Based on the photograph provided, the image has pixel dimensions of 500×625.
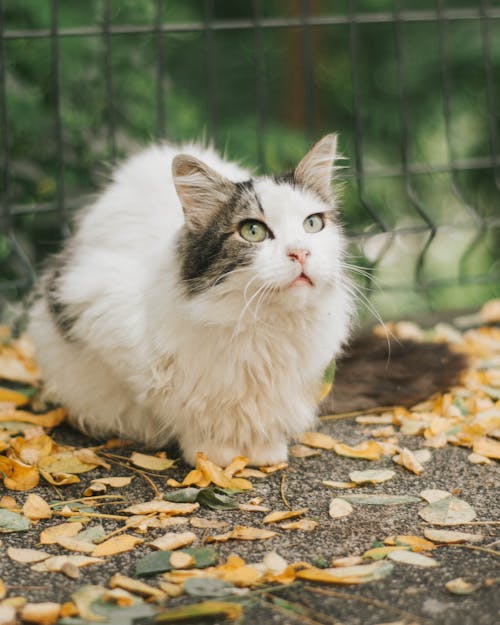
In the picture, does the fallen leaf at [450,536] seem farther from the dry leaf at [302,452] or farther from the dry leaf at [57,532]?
the dry leaf at [57,532]

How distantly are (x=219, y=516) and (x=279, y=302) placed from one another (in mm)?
618

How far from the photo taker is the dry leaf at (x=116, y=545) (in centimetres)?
212

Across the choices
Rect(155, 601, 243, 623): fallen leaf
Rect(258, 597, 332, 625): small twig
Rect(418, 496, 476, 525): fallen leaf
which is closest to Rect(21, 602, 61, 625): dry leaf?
Rect(155, 601, 243, 623): fallen leaf

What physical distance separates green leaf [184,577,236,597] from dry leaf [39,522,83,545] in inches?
18.0

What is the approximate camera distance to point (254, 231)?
7.99 feet

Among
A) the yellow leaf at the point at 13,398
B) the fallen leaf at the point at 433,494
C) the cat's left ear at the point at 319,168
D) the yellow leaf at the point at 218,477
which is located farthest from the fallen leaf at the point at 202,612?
the yellow leaf at the point at 13,398

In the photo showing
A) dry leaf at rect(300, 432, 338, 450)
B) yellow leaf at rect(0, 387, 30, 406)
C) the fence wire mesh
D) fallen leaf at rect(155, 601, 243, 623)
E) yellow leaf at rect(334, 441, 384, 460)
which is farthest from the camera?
the fence wire mesh

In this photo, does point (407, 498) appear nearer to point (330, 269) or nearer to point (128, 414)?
point (330, 269)

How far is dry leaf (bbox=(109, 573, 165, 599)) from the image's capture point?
189 cm

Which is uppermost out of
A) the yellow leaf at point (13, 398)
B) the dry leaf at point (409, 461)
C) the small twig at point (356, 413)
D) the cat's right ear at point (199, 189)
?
the cat's right ear at point (199, 189)

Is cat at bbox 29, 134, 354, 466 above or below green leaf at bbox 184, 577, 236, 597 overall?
above

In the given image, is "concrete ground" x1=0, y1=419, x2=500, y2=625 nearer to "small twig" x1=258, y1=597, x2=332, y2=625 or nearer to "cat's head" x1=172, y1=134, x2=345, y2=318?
"small twig" x1=258, y1=597, x2=332, y2=625

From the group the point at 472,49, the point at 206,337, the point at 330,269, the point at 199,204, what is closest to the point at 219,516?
the point at 206,337

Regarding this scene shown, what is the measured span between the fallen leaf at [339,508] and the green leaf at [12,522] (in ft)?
2.70
